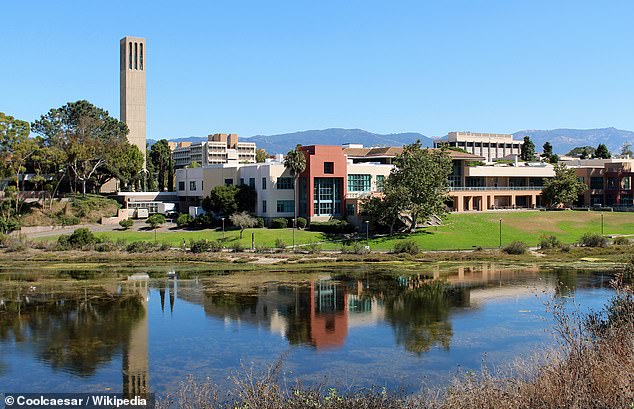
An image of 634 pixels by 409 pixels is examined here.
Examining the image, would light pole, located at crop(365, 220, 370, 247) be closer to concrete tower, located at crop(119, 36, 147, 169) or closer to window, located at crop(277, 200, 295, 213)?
window, located at crop(277, 200, 295, 213)

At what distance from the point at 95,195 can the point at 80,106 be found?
761 inches

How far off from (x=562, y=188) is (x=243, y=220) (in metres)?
51.0

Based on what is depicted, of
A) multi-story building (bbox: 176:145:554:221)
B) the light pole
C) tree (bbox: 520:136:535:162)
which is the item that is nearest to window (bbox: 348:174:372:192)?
multi-story building (bbox: 176:145:554:221)

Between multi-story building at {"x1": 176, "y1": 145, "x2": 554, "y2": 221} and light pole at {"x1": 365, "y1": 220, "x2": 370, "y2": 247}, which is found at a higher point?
multi-story building at {"x1": 176, "y1": 145, "x2": 554, "y2": 221}

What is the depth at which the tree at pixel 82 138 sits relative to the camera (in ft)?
345

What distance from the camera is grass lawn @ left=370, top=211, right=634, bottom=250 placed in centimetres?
8481

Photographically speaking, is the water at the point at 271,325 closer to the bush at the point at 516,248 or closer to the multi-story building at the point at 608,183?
the bush at the point at 516,248

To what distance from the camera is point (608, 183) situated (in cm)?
11956

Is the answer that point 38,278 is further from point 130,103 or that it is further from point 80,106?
point 130,103

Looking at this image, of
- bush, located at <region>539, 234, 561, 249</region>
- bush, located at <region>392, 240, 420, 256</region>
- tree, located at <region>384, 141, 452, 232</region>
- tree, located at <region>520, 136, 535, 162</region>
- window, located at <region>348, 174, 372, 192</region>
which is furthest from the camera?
tree, located at <region>520, 136, 535, 162</region>

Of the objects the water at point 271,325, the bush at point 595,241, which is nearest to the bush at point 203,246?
the water at point 271,325

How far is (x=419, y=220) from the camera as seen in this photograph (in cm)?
8938

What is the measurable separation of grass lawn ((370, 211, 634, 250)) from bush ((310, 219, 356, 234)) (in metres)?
6.07

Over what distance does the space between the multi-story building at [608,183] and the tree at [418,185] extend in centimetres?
4054
